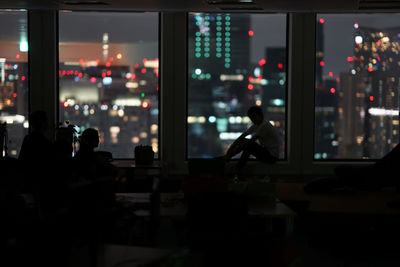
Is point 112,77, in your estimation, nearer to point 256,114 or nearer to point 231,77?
point 231,77

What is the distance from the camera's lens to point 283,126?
9.68 m

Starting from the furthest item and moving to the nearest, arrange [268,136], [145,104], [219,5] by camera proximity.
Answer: [145,104]
[219,5]
[268,136]

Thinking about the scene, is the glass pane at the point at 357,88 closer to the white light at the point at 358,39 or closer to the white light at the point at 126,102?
the white light at the point at 358,39

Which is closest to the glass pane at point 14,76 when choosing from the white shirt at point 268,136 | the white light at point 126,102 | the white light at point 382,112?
the white light at point 126,102

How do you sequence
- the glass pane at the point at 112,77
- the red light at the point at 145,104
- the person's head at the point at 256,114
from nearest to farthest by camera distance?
1. the person's head at the point at 256,114
2. the glass pane at the point at 112,77
3. the red light at the point at 145,104

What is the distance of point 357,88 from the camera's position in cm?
969

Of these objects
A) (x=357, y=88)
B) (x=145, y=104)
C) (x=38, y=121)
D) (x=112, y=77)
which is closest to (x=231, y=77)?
(x=145, y=104)

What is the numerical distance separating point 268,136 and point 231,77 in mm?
1909

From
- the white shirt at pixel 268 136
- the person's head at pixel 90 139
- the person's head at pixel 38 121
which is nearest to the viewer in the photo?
the person's head at pixel 38 121

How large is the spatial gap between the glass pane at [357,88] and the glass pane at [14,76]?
5.04m

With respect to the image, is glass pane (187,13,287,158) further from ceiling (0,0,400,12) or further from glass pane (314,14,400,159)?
glass pane (314,14,400,159)

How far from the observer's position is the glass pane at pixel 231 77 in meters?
9.59

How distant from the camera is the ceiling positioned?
8.12 m

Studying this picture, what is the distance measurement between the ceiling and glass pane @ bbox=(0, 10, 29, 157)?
51 centimetres
